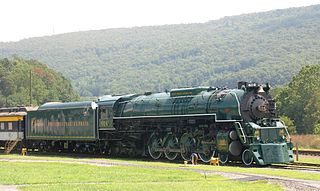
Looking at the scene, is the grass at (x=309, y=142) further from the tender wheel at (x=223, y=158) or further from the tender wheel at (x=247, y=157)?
the tender wheel at (x=247, y=157)

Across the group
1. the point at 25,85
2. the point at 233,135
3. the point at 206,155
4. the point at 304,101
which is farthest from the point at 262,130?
the point at 25,85

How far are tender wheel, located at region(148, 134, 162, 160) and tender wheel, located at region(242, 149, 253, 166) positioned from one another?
21.9 ft

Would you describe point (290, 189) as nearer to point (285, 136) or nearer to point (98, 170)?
point (98, 170)

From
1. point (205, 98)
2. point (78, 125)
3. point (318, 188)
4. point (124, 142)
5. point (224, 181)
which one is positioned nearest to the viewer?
point (318, 188)

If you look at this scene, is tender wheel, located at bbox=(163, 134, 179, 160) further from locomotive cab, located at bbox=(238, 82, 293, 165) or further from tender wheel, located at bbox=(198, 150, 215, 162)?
locomotive cab, located at bbox=(238, 82, 293, 165)

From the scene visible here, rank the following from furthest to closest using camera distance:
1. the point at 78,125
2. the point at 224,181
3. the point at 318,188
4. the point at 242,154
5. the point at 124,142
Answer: the point at 78,125 < the point at 124,142 < the point at 242,154 < the point at 224,181 < the point at 318,188

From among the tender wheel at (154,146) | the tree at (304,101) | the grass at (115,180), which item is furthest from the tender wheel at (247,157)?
the tree at (304,101)

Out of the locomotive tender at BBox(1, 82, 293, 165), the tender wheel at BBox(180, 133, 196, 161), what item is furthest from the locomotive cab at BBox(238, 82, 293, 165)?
the tender wheel at BBox(180, 133, 196, 161)

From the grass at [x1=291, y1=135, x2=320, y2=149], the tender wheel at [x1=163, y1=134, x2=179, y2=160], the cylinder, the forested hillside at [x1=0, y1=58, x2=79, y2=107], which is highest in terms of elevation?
the forested hillside at [x1=0, y1=58, x2=79, y2=107]

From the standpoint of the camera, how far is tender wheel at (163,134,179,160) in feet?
113

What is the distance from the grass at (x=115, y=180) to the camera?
19.5 metres

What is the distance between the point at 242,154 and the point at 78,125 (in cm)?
1536

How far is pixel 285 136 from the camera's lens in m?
31.2

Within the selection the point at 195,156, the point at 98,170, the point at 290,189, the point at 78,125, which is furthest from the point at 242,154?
the point at 78,125
